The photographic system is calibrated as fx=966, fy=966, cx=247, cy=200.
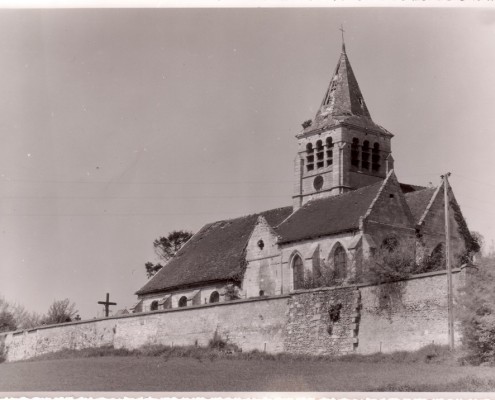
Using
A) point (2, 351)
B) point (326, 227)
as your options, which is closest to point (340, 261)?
point (326, 227)

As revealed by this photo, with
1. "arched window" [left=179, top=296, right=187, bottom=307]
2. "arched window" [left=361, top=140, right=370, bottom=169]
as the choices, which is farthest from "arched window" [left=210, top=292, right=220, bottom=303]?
"arched window" [left=361, top=140, right=370, bottom=169]

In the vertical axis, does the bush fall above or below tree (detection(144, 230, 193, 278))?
below

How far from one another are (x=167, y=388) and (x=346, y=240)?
20.8 metres

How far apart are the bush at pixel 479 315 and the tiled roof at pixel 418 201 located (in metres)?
17.0

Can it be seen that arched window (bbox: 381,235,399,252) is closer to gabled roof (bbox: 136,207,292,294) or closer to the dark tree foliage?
gabled roof (bbox: 136,207,292,294)

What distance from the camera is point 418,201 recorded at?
48969 mm

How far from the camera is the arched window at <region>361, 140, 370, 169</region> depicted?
57.7 m

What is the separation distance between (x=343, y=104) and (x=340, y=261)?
51.5 feet

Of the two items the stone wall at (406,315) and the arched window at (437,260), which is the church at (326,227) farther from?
the stone wall at (406,315)

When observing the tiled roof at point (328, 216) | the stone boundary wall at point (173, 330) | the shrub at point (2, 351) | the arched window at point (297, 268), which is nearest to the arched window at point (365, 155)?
the tiled roof at point (328, 216)

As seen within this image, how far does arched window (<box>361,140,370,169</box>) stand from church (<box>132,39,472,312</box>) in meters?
0.06

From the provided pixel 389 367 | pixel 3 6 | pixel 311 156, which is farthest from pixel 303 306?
pixel 311 156

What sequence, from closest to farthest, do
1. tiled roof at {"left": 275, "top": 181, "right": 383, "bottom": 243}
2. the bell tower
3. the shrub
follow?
tiled roof at {"left": 275, "top": 181, "right": 383, "bottom": 243} → the shrub → the bell tower

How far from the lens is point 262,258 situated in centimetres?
4988
